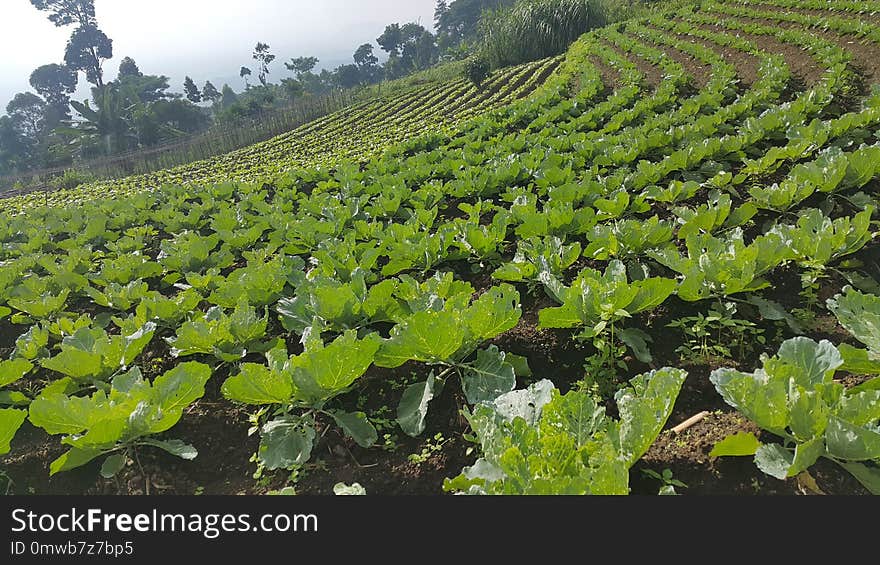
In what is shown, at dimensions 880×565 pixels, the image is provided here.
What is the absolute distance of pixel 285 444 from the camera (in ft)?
6.84

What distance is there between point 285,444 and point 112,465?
80 cm

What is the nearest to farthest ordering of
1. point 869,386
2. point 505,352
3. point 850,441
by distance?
point 850,441
point 869,386
point 505,352

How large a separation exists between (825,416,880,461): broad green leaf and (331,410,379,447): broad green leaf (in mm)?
1602

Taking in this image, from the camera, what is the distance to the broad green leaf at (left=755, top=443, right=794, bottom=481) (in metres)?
1.47

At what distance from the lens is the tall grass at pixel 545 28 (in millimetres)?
28250

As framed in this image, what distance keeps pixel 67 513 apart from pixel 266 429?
73cm

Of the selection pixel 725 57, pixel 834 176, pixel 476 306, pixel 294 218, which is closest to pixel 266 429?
pixel 476 306

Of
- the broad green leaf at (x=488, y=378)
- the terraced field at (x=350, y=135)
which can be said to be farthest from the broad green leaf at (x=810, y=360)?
the terraced field at (x=350, y=135)

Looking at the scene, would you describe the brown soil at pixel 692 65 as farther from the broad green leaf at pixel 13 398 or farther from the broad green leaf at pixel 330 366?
the broad green leaf at pixel 13 398

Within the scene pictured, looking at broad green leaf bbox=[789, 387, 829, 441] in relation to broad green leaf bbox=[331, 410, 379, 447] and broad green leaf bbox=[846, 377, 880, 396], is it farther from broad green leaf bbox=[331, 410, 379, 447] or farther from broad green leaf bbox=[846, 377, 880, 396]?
broad green leaf bbox=[331, 410, 379, 447]

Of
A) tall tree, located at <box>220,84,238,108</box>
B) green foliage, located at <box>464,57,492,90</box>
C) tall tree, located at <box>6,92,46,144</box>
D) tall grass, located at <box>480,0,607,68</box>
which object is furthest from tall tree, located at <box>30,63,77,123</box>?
green foliage, located at <box>464,57,492,90</box>

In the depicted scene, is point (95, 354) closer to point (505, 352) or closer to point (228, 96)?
point (505, 352)

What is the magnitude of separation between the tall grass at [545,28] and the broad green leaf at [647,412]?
30329mm

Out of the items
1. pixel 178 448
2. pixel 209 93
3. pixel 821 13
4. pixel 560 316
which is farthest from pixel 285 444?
pixel 209 93
